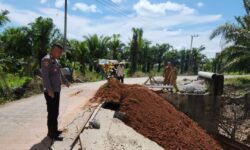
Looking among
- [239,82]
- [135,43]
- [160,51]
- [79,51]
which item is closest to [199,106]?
[239,82]

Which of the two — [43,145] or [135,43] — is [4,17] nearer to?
[43,145]

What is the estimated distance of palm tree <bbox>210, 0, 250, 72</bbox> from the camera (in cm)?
2441

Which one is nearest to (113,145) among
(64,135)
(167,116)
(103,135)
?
(103,135)

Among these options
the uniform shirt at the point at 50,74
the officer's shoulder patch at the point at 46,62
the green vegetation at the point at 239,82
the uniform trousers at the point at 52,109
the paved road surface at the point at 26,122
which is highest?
the officer's shoulder patch at the point at 46,62

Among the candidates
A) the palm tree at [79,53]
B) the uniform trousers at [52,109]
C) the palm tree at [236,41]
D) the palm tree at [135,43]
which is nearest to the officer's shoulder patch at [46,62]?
the uniform trousers at [52,109]

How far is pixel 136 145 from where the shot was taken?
10.4 meters

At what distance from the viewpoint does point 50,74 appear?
8.34 meters

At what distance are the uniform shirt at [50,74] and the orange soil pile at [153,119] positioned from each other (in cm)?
470

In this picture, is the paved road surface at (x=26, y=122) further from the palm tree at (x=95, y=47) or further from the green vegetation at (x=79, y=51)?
the palm tree at (x=95, y=47)

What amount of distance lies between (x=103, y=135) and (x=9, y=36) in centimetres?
3025

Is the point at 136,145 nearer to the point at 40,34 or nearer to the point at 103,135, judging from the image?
the point at 103,135

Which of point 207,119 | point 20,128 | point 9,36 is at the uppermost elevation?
point 9,36

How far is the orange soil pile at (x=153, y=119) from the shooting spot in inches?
504

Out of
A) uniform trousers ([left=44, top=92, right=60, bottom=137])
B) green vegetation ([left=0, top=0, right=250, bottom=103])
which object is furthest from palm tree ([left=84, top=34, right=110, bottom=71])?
uniform trousers ([left=44, top=92, right=60, bottom=137])
